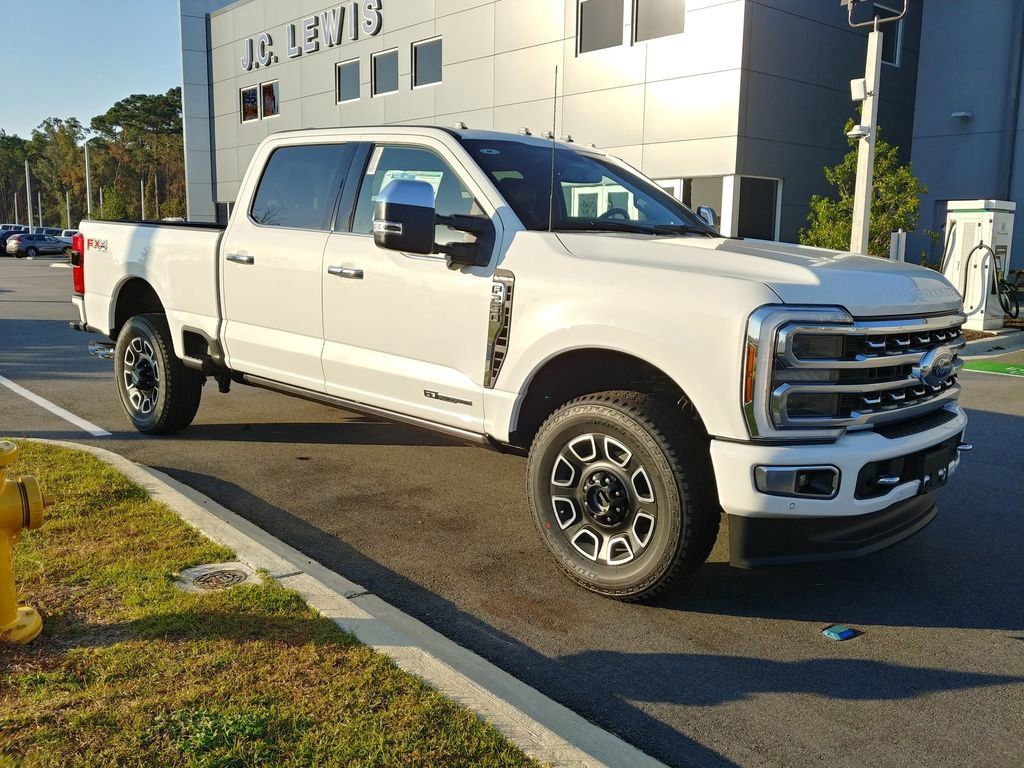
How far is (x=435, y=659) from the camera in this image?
3141 millimetres

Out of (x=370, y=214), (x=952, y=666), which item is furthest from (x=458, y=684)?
(x=370, y=214)

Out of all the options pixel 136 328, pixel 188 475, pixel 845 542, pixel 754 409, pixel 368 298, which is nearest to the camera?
pixel 754 409

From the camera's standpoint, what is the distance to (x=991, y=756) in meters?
2.87

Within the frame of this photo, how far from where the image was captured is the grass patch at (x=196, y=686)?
2.59 meters

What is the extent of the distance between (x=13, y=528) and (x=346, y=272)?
7.58ft

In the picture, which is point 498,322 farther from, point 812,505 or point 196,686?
point 196,686

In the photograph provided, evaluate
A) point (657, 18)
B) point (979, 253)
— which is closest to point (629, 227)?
point (979, 253)

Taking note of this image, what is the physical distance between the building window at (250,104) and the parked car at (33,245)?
1720 centimetres

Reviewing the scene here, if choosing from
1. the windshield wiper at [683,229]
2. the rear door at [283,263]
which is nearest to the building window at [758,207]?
the windshield wiper at [683,229]

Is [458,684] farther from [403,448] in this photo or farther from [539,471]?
[403,448]

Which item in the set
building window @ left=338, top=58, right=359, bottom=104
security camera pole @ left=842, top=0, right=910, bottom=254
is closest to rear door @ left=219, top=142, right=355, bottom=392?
security camera pole @ left=842, top=0, right=910, bottom=254

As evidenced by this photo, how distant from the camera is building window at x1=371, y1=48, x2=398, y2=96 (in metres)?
27.0

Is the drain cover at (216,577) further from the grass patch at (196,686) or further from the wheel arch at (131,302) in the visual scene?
the wheel arch at (131,302)

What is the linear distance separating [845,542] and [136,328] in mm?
5101
